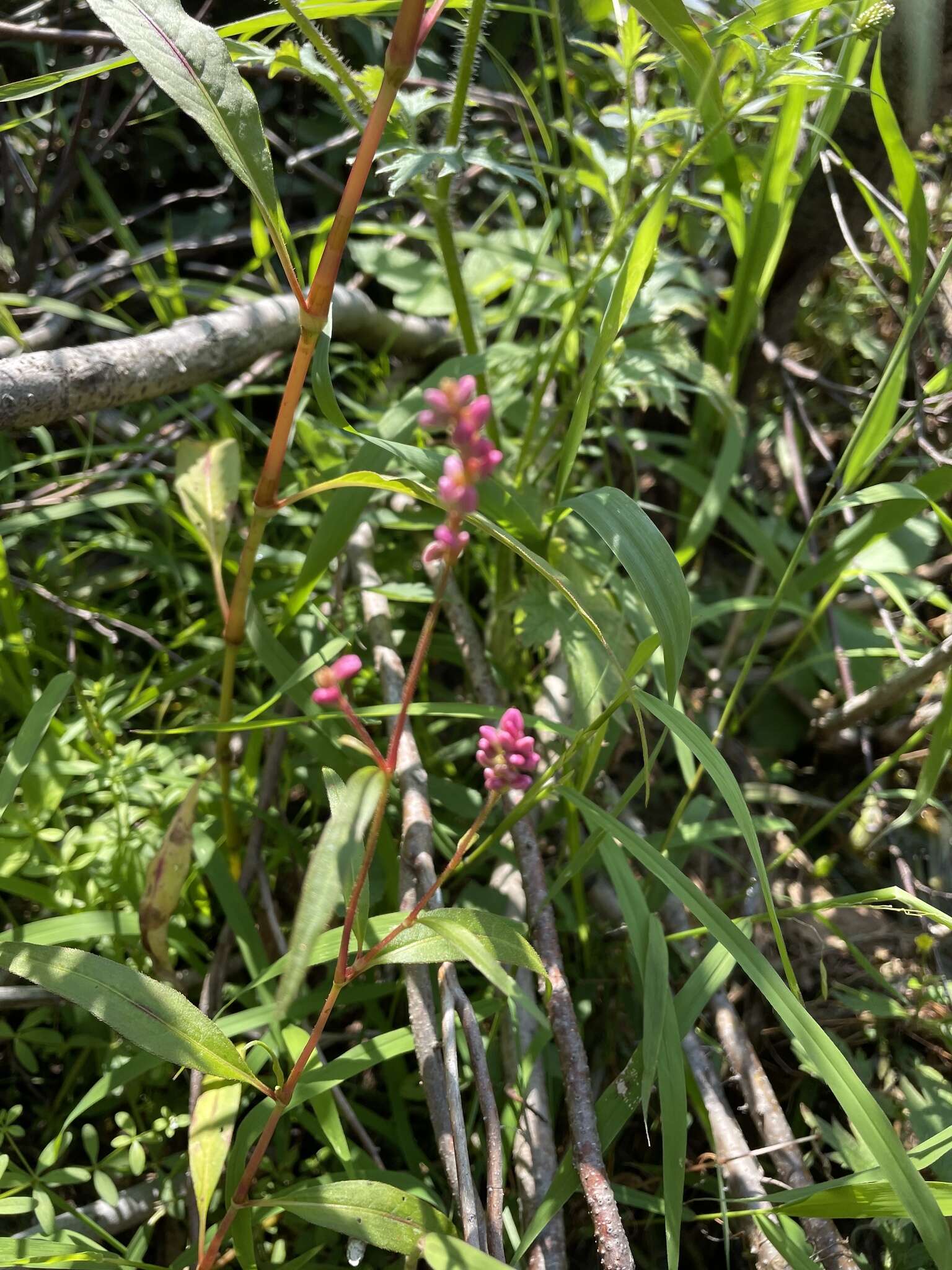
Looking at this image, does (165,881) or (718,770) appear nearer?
(718,770)

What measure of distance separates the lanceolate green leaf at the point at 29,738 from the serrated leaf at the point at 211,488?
0.29 m

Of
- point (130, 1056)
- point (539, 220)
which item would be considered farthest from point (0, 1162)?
point (539, 220)

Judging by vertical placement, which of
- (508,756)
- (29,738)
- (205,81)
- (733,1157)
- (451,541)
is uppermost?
(205,81)

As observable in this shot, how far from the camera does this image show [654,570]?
3.37 ft

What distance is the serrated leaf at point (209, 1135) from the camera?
994 mm

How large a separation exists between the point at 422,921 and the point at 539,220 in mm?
2240

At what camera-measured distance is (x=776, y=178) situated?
1.58 metres

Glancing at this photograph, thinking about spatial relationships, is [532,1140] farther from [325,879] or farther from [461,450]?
[461,450]

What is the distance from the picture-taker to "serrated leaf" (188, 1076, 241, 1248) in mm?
994

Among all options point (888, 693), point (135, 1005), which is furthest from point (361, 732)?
point (888, 693)

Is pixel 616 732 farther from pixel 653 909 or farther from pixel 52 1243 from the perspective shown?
pixel 52 1243

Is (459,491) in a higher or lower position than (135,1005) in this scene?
higher

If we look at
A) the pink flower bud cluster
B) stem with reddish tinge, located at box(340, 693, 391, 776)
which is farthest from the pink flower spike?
stem with reddish tinge, located at box(340, 693, 391, 776)

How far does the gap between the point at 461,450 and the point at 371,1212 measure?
0.74m
